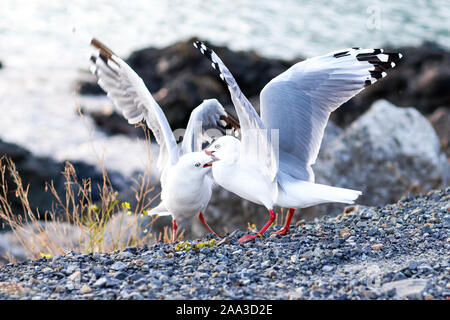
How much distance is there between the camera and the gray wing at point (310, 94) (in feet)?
14.5

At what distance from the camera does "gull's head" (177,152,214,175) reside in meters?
4.32

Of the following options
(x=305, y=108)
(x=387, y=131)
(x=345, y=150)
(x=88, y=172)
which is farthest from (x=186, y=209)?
(x=88, y=172)

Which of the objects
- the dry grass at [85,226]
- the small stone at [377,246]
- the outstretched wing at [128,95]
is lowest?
the dry grass at [85,226]

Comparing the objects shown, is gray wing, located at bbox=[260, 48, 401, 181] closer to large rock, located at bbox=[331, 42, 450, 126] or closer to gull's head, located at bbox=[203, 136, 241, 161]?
gull's head, located at bbox=[203, 136, 241, 161]

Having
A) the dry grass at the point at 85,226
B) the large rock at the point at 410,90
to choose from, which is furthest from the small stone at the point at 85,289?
the large rock at the point at 410,90

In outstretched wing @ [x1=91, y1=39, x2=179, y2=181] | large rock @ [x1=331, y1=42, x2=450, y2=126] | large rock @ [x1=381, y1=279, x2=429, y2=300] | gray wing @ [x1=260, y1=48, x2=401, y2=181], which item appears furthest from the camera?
large rock @ [x1=331, y1=42, x2=450, y2=126]

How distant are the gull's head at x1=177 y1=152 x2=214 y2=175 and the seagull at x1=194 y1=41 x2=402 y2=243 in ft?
0.23

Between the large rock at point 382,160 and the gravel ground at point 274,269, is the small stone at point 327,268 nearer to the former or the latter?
the gravel ground at point 274,269

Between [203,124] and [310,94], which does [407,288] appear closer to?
[310,94]

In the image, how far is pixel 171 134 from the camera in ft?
15.7

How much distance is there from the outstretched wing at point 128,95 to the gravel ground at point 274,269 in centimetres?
102

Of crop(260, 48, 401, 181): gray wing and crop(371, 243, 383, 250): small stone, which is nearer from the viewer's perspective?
crop(371, 243, 383, 250): small stone

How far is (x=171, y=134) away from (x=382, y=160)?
2926 millimetres

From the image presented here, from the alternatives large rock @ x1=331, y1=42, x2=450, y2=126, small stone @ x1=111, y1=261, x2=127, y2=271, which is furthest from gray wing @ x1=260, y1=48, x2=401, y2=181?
large rock @ x1=331, y1=42, x2=450, y2=126
